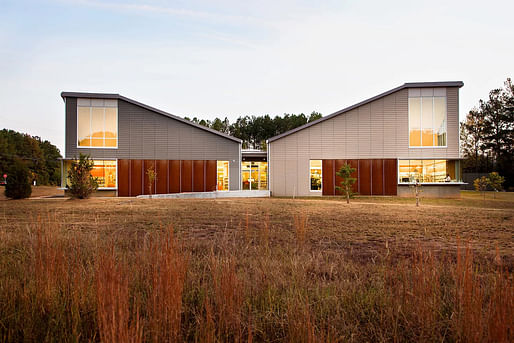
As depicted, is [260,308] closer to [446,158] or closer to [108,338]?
[108,338]

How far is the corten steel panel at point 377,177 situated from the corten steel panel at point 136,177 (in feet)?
59.8

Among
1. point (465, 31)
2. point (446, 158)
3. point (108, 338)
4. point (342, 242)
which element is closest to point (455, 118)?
point (446, 158)

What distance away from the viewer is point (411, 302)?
2805mm

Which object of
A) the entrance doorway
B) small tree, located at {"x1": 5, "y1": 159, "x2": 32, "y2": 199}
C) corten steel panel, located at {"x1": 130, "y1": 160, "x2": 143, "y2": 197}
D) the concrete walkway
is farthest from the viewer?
the entrance doorway

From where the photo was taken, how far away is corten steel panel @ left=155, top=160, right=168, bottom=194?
78.9ft

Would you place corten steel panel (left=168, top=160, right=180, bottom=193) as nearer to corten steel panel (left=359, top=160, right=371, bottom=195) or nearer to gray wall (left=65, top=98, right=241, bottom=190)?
gray wall (left=65, top=98, right=241, bottom=190)

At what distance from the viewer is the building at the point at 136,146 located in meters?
23.7

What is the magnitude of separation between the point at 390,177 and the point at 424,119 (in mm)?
5281

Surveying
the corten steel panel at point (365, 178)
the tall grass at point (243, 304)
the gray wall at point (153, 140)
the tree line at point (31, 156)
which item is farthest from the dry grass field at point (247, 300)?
the tree line at point (31, 156)

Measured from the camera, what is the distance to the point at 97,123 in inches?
942

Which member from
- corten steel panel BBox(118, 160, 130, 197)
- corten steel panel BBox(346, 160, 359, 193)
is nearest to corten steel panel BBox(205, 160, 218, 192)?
corten steel panel BBox(118, 160, 130, 197)

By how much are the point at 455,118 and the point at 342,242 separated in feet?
75.2

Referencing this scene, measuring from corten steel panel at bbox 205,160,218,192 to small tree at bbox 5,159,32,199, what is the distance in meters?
11.8

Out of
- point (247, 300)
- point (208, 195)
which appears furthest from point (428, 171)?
point (247, 300)
